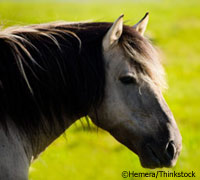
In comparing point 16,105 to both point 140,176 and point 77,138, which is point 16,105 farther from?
Result: point 77,138

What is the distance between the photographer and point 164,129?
2.87m

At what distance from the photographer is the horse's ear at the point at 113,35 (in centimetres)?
286

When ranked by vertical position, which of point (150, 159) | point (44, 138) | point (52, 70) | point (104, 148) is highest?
point (52, 70)

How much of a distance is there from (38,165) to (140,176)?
174 cm

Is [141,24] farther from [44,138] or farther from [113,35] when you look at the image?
[44,138]

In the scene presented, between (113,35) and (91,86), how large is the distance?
0.42 meters

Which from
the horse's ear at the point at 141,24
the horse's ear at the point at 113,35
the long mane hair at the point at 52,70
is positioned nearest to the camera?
the long mane hair at the point at 52,70

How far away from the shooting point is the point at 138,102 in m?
2.90

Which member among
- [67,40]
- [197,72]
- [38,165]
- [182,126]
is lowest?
[197,72]

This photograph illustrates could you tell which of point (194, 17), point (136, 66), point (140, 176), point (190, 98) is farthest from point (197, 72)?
point (194, 17)

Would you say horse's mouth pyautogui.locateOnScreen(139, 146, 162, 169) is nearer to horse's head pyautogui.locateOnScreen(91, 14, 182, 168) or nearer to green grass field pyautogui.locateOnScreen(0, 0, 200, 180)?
horse's head pyautogui.locateOnScreen(91, 14, 182, 168)

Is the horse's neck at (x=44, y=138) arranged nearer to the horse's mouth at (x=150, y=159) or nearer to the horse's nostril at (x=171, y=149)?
the horse's mouth at (x=150, y=159)

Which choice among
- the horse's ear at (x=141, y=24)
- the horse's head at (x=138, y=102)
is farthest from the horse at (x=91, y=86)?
the horse's ear at (x=141, y=24)

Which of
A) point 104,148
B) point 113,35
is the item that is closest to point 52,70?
point 113,35
